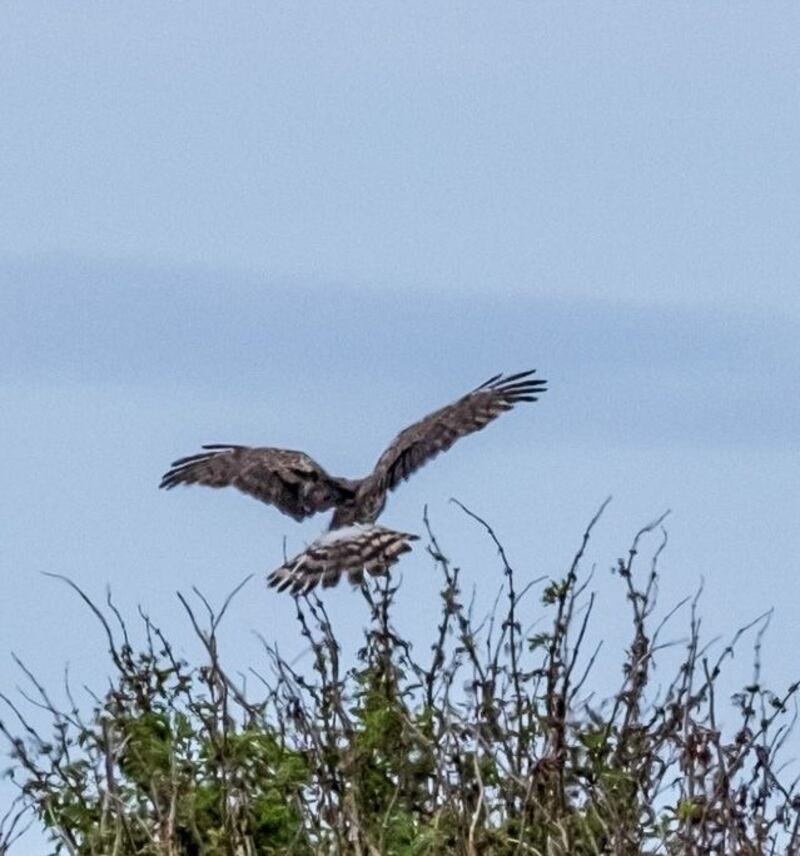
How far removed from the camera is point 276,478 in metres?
15.1

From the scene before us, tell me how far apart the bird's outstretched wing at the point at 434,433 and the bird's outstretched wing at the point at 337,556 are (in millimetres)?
1862

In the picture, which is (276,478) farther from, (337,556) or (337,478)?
(337,556)

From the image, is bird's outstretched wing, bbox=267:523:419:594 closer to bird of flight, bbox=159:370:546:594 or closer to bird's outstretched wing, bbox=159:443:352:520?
bird of flight, bbox=159:370:546:594

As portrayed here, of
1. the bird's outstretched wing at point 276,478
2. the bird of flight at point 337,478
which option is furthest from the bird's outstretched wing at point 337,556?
the bird's outstretched wing at point 276,478

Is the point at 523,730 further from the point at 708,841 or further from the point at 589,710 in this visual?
the point at 708,841

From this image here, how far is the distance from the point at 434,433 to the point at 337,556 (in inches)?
123

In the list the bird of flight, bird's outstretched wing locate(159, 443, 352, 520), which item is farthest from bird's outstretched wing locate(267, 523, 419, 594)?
bird's outstretched wing locate(159, 443, 352, 520)


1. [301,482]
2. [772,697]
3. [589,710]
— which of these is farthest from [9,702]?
[301,482]

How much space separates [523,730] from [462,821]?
3.76ft

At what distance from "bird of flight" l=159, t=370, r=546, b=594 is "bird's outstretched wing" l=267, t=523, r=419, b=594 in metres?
0.03

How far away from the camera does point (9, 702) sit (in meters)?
8.59

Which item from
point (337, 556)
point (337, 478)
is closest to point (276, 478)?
point (337, 478)

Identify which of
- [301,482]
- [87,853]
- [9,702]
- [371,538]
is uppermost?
[301,482]

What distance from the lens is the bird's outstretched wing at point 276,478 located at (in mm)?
14727
